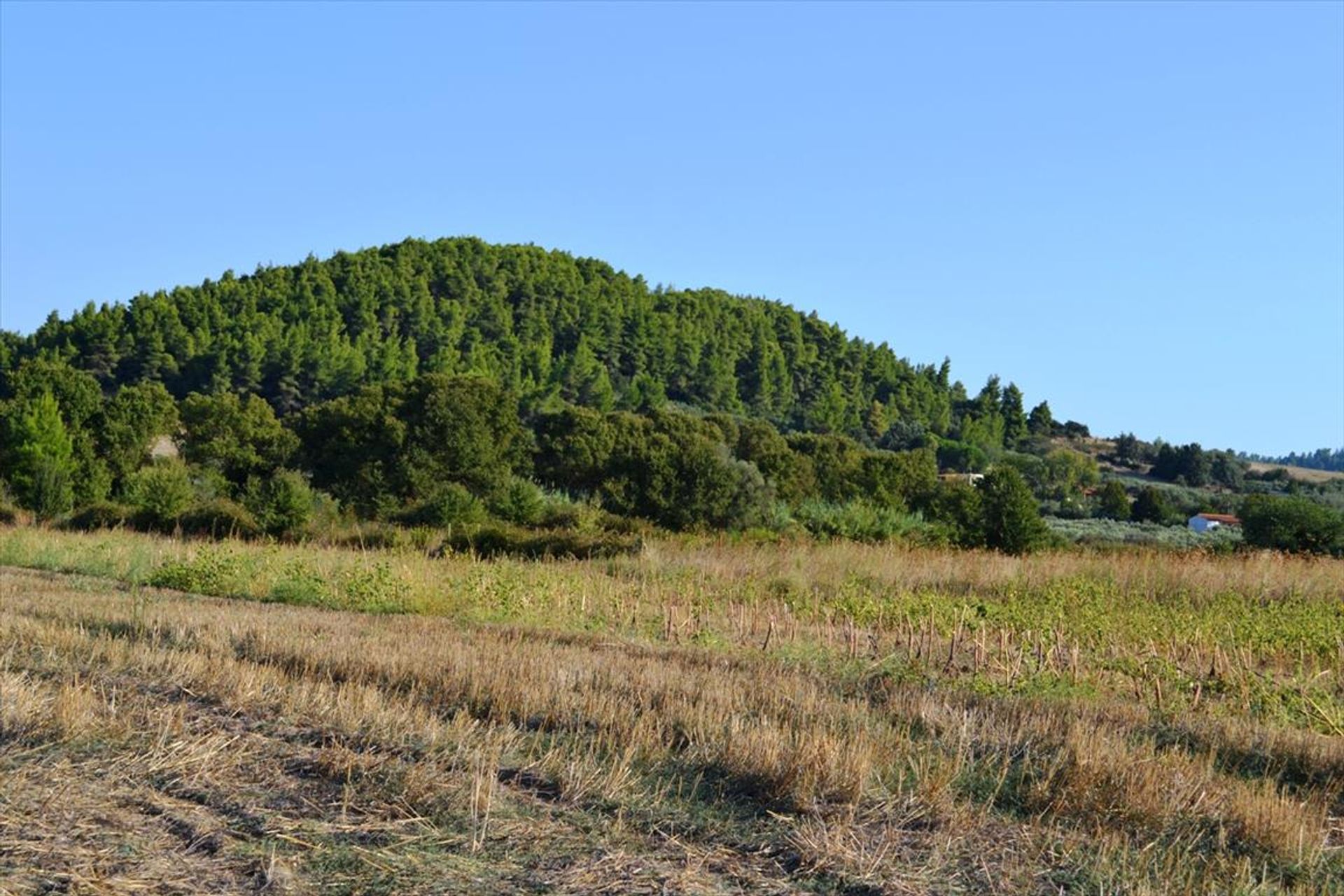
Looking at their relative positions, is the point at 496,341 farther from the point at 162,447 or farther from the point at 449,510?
the point at 449,510

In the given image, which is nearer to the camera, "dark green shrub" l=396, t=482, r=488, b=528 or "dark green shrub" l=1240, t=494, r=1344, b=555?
"dark green shrub" l=1240, t=494, r=1344, b=555

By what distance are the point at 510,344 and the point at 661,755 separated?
12380cm

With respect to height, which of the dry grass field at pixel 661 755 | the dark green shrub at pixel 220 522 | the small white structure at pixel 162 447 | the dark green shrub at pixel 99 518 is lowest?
the dark green shrub at pixel 99 518

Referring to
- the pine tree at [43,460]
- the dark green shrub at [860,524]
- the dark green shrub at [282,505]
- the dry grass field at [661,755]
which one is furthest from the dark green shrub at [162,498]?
the dry grass field at [661,755]

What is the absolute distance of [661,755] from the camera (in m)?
6.29

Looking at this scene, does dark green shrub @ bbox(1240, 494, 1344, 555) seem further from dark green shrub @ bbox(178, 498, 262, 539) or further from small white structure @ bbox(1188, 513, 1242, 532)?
dark green shrub @ bbox(178, 498, 262, 539)

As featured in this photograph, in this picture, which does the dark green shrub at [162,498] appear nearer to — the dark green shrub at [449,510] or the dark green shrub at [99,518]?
the dark green shrub at [99,518]

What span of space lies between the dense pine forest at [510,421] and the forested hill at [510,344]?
1.20 feet

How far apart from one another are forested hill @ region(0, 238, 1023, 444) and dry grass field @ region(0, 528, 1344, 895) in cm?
8435

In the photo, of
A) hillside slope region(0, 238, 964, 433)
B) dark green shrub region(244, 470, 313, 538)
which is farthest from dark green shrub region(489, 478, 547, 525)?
hillside slope region(0, 238, 964, 433)

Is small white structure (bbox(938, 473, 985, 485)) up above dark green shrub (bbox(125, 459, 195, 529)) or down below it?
above

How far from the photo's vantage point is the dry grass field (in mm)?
4773

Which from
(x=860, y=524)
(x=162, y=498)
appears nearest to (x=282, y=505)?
(x=162, y=498)

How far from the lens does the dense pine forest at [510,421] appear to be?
3644cm
